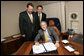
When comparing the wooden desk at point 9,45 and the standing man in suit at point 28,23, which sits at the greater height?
the standing man in suit at point 28,23

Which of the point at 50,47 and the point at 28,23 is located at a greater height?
the point at 28,23

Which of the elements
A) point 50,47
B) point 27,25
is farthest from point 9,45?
point 50,47

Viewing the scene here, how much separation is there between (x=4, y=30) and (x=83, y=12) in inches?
99.9

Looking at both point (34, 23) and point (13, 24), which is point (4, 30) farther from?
point (34, 23)

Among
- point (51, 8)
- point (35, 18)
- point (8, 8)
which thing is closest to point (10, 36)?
point (8, 8)

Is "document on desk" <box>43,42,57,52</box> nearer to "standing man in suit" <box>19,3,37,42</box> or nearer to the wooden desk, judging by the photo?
"standing man in suit" <box>19,3,37,42</box>

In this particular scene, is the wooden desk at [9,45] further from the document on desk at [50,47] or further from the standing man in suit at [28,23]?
the document on desk at [50,47]

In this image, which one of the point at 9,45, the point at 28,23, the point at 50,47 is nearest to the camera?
the point at 50,47

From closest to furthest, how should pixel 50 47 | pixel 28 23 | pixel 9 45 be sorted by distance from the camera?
pixel 50 47 < pixel 28 23 < pixel 9 45

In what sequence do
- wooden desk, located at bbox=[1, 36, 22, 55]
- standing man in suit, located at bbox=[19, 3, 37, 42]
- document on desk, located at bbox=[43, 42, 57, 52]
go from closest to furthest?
document on desk, located at bbox=[43, 42, 57, 52], standing man in suit, located at bbox=[19, 3, 37, 42], wooden desk, located at bbox=[1, 36, 22, 55]

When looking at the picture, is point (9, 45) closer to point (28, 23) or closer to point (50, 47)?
point (28, 23)

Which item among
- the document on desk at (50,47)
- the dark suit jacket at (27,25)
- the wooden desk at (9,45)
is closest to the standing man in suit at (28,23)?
the dark suit jacket at (27,25)

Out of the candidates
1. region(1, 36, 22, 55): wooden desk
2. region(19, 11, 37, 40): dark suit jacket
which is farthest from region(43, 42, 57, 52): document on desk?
region(1, 36, 22, 55): wooden desk

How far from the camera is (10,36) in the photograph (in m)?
3.19
